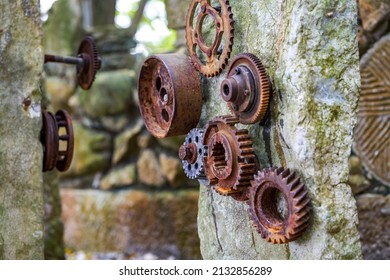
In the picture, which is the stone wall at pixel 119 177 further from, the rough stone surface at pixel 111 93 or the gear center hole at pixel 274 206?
the gear center hole at pixel 274 206

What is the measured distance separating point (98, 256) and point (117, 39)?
4.13ft

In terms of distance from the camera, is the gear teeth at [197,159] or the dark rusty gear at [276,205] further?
the gear teeth at [197,159]

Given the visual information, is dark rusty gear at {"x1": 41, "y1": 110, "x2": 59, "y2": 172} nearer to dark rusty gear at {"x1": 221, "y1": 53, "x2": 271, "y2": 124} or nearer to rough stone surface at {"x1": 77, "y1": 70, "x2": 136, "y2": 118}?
dark rusty gear at {"x1": 221, "y1": 53, "x2": 271, "y2": 124}

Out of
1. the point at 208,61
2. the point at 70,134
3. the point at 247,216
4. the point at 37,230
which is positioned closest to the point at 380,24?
the point at 208,61

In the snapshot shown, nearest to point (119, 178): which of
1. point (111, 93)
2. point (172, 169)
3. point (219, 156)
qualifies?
point (172, 169)

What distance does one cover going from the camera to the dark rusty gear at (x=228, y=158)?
1435 millimetres

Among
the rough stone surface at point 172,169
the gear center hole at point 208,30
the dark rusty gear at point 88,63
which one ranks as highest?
the gear center hole at point 208,30

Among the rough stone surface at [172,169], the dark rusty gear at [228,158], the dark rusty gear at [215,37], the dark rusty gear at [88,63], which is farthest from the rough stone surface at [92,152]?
the dark rusty gear at [228,158]

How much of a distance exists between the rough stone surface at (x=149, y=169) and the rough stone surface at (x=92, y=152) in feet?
0.79

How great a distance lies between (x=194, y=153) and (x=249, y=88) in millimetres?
292

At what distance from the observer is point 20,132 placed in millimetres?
1729

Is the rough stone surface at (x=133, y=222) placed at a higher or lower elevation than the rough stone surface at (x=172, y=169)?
lower

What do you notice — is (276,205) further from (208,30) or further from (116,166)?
(116,166)

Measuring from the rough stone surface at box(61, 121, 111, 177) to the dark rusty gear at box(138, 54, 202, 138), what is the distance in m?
1.48
